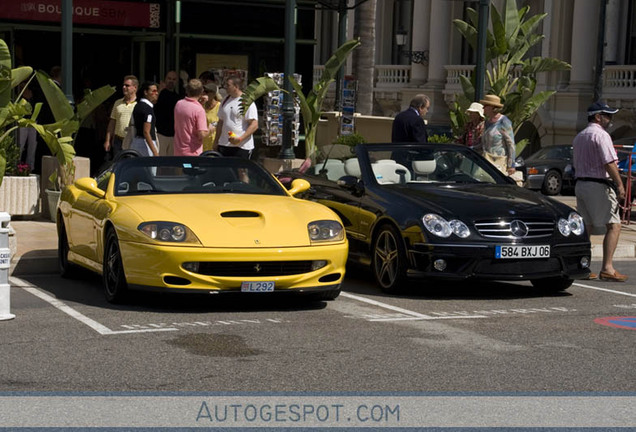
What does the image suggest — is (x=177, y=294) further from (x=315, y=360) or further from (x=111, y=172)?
(x=315, y=360)

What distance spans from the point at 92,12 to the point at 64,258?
37.0ft

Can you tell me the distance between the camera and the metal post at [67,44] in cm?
1661

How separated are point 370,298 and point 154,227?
2252mm

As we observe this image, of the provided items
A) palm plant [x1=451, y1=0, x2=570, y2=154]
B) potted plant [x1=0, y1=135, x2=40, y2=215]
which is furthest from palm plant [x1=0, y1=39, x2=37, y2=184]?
palm plant [x1=451, y1=0, x2=570, y2=154]

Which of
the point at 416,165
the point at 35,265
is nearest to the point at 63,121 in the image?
the point at 35,265

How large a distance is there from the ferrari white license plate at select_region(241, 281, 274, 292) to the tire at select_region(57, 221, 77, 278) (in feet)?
9.58

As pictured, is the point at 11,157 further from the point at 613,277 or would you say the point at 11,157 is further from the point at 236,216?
the point at 613,277

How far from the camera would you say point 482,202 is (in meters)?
11.9

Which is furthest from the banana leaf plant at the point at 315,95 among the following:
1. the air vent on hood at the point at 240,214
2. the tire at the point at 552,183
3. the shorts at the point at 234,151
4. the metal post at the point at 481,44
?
the tire at the point at 552,183

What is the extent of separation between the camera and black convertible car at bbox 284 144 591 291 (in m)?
11.4

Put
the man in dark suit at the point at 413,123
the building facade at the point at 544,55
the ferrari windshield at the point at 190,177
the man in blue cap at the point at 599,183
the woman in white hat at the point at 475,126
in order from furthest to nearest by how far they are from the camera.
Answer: the building facade at the point at 544,55, the man in dark suit at the point at 413,123, the woman in white hat at the point at 475,126, the man in blue cap at the point at 599,183, the ferrari windshield at the point at 190,177

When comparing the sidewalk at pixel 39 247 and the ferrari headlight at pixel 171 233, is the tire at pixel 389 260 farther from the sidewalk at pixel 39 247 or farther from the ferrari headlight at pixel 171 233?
the sidewalk at pixel 39 247

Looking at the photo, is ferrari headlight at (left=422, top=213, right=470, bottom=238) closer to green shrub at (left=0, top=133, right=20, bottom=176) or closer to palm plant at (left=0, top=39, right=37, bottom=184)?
palm plant at (left=0, top=39, right=37, bottom=184)

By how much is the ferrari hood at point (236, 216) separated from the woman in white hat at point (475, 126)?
544 centimetres
